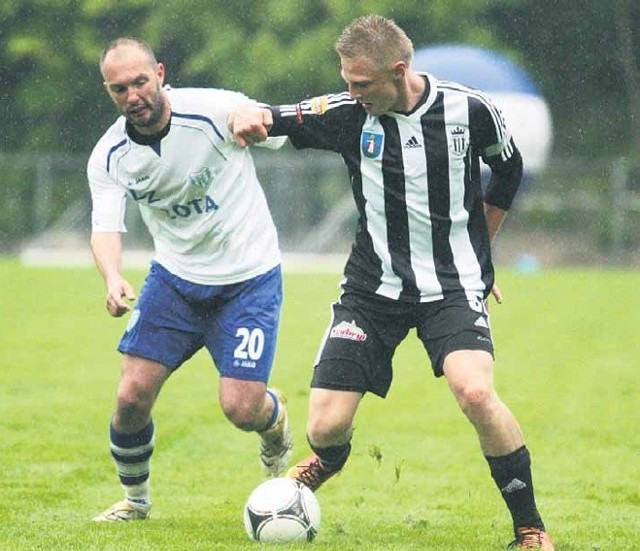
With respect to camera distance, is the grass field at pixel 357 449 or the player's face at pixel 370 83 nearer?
the player's face at pixel 370 83

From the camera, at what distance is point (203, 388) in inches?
469

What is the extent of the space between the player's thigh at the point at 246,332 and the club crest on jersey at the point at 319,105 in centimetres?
93

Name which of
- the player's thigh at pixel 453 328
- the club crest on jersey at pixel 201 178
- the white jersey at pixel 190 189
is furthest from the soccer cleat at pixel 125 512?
the player's thigh at pixel 453 328

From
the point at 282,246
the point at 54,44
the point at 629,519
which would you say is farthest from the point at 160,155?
the point at 54,44

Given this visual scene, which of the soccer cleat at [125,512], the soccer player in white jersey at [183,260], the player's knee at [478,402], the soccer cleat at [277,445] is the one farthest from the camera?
the soccer cleat at [277,445]

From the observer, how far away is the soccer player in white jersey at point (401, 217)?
6004mm

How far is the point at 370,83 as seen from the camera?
583cm

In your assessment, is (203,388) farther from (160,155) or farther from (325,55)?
(325,55)

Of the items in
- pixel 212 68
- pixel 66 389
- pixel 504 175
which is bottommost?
pixel 66 389

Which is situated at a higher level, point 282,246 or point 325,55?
point 325,55

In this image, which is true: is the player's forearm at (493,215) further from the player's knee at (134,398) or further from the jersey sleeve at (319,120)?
→ the player's knee at (134,398)

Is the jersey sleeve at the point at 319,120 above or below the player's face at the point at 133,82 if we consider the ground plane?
below

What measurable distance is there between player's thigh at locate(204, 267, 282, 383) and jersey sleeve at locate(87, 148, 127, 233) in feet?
1.93

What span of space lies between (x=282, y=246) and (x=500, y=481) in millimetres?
24374
